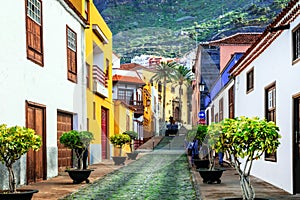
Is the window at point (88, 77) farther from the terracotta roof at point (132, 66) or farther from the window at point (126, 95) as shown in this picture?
the terracotta roof at point (132, 66)

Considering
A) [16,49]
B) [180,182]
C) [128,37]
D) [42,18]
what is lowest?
[180,182]

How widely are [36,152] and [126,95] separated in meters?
29.9

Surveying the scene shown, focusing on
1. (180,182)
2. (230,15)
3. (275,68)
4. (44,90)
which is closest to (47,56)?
(44,90)

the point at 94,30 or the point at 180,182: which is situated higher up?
the point at 94,30

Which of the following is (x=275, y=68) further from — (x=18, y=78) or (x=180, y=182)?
(x=18, y=78)

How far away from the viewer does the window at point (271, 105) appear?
42.2 ft

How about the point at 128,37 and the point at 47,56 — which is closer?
the point at 47,56

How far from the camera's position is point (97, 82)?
24.0m

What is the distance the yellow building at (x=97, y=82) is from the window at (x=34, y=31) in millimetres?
5153

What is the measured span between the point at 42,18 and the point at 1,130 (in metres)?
6.88

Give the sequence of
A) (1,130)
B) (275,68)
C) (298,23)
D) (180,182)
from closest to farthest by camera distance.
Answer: (1,130), (298,23), (275,68), (180,182)

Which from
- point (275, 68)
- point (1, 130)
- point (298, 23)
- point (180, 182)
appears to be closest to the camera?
point (1, 130)

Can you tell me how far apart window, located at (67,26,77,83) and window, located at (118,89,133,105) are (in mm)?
23634

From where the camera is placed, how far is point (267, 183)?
13516 mm
